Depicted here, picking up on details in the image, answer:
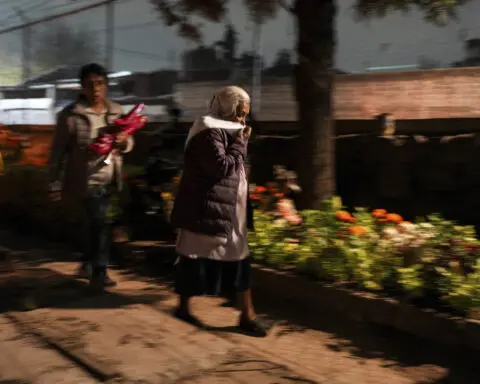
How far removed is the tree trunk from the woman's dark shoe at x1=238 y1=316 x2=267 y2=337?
1.45 m

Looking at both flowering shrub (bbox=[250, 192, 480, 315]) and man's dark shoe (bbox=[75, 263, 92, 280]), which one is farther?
man's dark shoe (bbox=[75, 263, 92, 280])

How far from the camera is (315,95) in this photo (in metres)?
5.35

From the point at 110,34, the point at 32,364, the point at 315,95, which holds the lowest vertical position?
the point at 32,364

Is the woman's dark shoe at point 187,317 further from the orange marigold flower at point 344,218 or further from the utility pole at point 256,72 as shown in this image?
the utility pole at point 256,72

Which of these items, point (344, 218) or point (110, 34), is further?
point (110, 34)

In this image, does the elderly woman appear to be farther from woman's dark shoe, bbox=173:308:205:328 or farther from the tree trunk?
the tree trunk

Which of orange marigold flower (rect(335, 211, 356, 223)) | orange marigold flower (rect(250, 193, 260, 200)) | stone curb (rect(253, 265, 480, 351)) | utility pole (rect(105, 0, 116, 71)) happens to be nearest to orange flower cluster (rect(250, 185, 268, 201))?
orange marigold flower (rect(250, 193, 260, 200))

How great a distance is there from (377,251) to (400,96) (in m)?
2.46

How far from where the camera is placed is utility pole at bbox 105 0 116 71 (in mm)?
10367

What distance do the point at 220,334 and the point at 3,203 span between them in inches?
199

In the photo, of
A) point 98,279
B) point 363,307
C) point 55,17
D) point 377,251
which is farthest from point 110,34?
point 363,307

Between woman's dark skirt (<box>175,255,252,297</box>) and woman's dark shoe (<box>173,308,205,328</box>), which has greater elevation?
woman's dark skirt (<box>175,255,252,297</box>)

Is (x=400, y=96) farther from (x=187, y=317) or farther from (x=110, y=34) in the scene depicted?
(x=110, y=34)

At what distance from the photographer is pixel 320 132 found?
5383 mm
